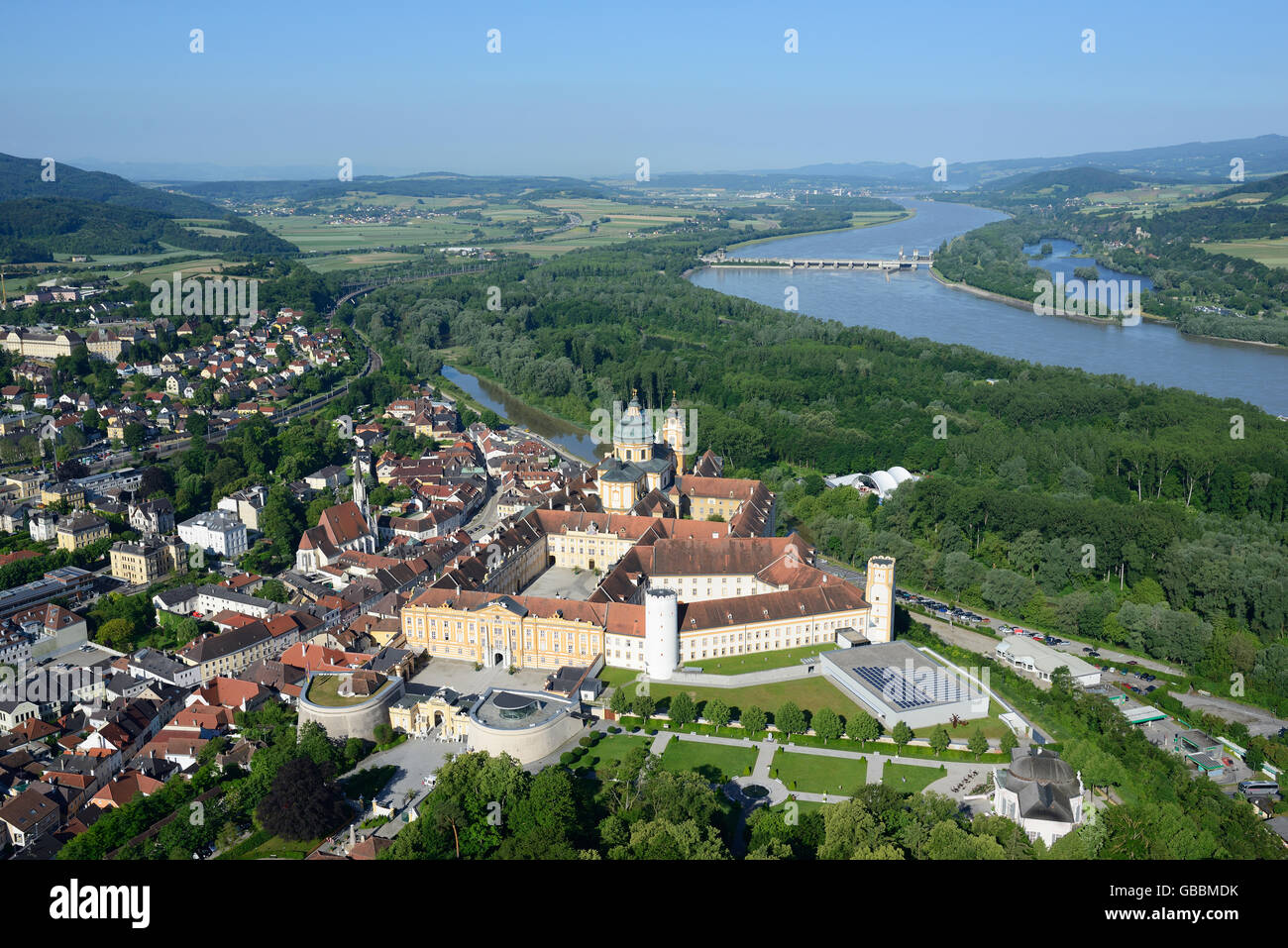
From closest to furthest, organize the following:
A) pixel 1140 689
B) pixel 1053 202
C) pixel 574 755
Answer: pixel 574 755 < pixel 1140 689 < pixel 1053 202

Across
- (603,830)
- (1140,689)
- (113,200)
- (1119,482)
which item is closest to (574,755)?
(603,830)

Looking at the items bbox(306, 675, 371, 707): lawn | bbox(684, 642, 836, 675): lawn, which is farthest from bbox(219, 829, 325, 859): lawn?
bbox(684, 642, 836, 675): lawn

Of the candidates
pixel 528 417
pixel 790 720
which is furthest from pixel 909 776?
pixel 528 417

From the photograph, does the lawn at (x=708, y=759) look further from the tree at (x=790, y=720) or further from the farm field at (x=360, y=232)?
the farm field at (x=360, y=232)

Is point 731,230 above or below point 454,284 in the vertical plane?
above

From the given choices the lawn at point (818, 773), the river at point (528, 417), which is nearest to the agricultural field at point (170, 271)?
the river at point (528, 417)

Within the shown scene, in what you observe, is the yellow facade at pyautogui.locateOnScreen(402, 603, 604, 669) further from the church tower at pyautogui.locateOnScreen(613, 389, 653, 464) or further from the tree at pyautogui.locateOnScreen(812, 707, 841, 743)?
the church tower at pyautogui.locateOnScreen(613, 389, 653, 464)
